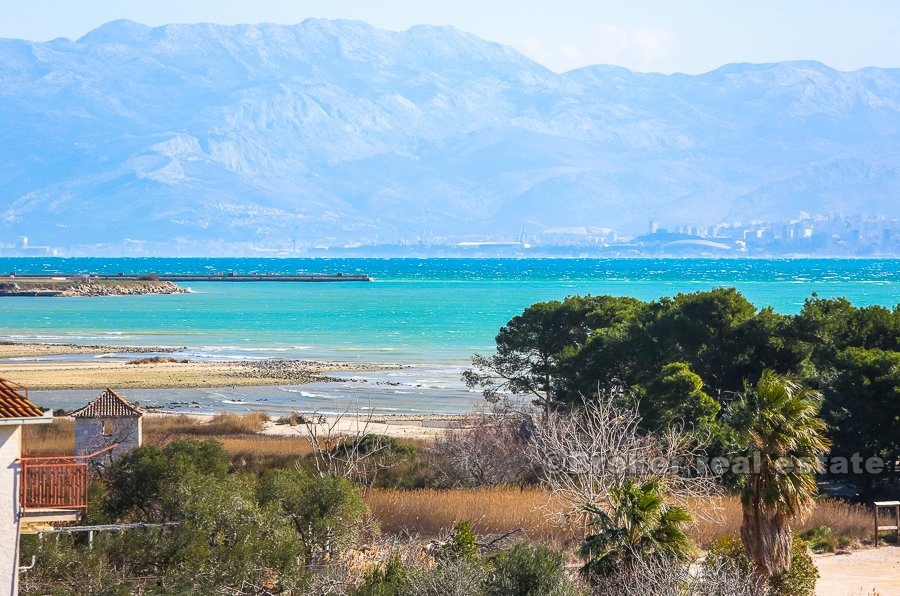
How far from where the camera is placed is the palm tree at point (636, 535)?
1950 cm

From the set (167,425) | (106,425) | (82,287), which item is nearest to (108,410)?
(106,425)

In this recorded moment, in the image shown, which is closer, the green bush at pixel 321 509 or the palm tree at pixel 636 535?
the palm tree at pixel 636 535

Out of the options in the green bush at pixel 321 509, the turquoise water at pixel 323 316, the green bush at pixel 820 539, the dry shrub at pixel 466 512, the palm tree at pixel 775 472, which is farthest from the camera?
the turquoise water at pixel 323 316

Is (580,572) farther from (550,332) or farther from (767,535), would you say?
(550,332)

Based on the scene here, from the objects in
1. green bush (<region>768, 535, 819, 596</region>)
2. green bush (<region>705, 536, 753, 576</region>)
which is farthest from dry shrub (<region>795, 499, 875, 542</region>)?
green bush (<region>768, 535, 819, 596</region>)

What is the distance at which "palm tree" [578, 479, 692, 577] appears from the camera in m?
19.5

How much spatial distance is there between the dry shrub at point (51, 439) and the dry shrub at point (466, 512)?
10392mm

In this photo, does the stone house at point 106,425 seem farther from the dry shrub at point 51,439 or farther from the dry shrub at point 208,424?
the dry shrub at point 208,424

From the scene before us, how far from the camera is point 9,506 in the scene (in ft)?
48.3

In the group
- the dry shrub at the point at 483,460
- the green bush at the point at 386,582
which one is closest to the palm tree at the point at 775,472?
the green bush at the point at 386,582

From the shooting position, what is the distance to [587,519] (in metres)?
23.8

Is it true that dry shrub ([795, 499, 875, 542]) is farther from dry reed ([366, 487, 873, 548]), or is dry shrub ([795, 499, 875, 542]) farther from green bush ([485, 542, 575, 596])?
green bush ([485, 542, 575, 596])

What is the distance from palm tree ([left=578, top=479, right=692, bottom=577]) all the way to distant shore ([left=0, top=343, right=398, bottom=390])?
43934 mm

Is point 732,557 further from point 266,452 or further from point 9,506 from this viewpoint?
point 266,452
